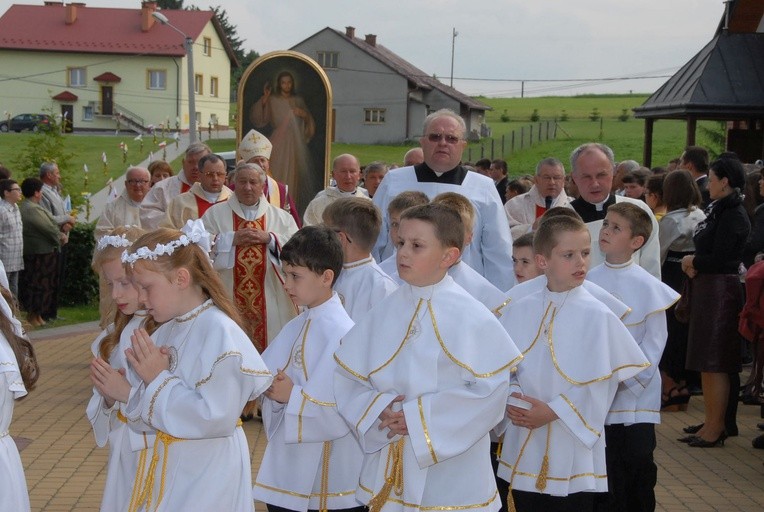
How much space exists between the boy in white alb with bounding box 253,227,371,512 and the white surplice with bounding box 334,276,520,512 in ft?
1.16

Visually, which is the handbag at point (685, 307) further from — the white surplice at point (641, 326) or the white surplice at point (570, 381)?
the white surplice at point (570, 381)

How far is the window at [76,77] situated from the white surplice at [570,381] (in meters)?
75.4

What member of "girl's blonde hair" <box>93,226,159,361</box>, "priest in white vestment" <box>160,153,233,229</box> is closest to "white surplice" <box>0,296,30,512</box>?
"girl's blonde hair" <box>93,226,159,361</box>

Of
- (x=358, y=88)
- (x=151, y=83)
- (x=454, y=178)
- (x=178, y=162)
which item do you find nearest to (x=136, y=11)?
(x=151, y=83)

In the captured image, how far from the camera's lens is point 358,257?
226 inches

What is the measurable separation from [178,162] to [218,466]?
4242 cm

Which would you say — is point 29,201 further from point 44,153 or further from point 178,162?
point 178,162

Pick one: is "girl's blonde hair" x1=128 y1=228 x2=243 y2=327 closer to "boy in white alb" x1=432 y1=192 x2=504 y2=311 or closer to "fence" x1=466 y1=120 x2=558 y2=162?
"boy in white alb" x1=432 y1=192 x2=504 y2=311

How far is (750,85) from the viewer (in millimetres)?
17281

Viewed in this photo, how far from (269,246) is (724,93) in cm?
1044

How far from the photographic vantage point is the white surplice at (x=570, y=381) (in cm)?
481

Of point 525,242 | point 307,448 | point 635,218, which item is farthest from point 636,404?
point 307,448

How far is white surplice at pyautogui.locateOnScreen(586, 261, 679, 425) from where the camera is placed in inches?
226

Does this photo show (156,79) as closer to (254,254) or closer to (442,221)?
(254,254)
